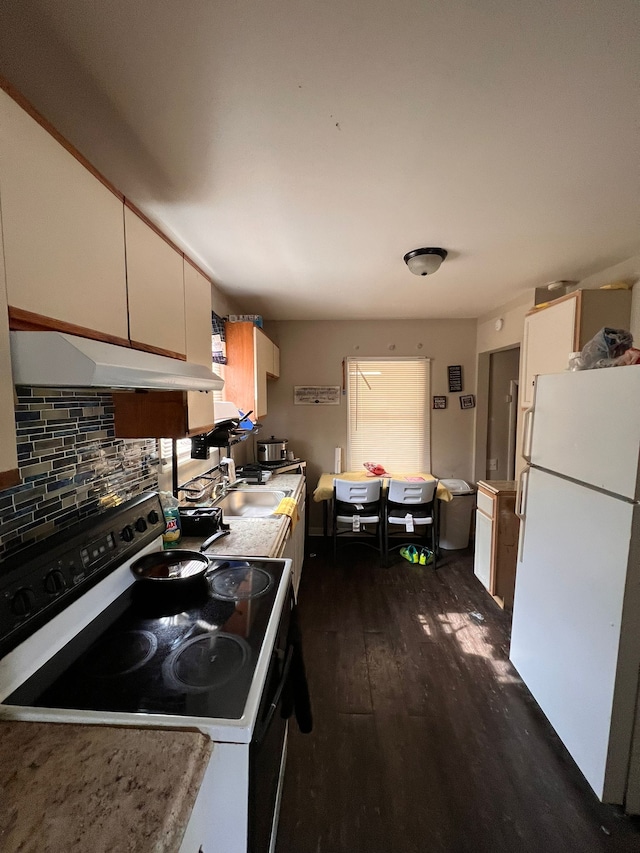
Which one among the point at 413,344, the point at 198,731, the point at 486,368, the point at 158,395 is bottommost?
the point at 198,731

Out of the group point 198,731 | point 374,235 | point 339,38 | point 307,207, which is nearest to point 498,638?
point 198,731

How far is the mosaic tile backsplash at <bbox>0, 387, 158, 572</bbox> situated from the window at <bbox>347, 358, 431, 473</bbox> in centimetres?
273

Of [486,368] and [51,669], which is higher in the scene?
[486,368]

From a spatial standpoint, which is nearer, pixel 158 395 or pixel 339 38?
pixel 339 38

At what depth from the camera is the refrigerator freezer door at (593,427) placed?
1191 millimetres

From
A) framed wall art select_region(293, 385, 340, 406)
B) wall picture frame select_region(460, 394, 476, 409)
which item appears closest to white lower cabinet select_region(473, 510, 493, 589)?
wall picture frame select_region(460, 394, 476, 409)

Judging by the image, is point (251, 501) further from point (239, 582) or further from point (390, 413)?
point (390, 413)

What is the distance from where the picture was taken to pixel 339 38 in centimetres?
76

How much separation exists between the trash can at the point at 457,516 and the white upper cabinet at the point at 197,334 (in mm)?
2637

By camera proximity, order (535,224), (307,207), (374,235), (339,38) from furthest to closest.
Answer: (374,235) → (535,224) → (307,207) → (339,38)

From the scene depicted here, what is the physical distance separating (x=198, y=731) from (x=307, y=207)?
1.75 m

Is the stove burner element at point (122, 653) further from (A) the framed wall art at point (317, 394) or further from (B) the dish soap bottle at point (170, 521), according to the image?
(A) the framed wall art at point (317, 394)

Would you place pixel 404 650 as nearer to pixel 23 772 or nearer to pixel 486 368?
pixel 23 772

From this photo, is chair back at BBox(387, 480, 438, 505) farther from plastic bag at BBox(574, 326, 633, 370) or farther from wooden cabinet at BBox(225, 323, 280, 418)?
plastic bag at BBox(574, 326, 633, 370)
